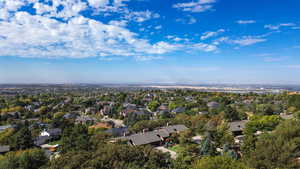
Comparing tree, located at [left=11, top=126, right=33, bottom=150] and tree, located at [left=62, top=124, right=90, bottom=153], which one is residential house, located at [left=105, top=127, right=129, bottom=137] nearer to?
tree, located at [left=62, top=124, right=90, bottom=153]

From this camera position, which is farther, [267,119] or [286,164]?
[267,119]

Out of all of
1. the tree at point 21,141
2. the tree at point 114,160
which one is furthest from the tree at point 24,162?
the tree at point 21,141

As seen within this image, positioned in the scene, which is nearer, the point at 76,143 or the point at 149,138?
the point at 76,143

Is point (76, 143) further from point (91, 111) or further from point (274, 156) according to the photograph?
point (91, 111)

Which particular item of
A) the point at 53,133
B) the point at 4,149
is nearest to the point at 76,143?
the point at 4,149

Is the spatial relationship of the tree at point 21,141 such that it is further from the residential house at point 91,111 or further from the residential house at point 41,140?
the residential house at point 91,111

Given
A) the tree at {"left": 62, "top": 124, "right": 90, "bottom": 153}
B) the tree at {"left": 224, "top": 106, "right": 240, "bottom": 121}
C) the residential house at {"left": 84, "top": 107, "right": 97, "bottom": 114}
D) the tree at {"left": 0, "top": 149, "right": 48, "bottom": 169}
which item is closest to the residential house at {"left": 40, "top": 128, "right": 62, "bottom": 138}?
the tree at {"left": 62, "top": 124, "right": 90, "bottom": 153}

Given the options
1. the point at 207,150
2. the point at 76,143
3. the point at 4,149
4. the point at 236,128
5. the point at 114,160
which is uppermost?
the point at 114,160

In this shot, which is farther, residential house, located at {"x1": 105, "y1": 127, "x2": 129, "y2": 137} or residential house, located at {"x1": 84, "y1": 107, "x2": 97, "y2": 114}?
residential house, located at {"x1": 84, "y1": 107, "x2": 97, "y2": 114}

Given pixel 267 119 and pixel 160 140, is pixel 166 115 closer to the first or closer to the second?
pixel 160 140

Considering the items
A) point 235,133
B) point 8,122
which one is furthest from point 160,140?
point 8,122

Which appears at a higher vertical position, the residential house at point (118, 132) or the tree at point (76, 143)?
the tree at point (76, 143)
